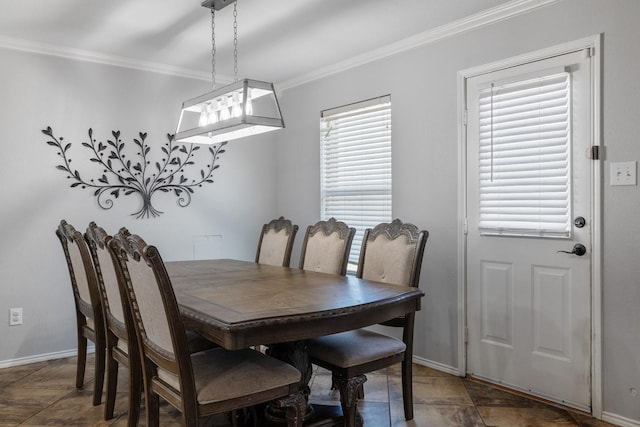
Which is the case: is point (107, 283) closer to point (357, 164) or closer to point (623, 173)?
point (357, 164)

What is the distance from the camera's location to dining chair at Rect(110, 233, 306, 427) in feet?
5.83

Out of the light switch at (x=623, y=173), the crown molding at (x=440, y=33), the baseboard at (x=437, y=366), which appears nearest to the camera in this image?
the light switch at (x=623, y=173)

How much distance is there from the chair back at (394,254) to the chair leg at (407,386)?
434 mm

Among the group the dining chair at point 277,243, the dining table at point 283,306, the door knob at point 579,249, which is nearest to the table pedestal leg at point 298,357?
the dining table at point 283,306

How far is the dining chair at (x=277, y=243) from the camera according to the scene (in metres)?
3.63

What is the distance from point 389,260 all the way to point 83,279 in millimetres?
1842

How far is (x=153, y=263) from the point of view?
5.63 ft

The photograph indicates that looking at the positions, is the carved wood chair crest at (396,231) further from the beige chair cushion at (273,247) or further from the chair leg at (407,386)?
the beige chair cushion at (273,247)

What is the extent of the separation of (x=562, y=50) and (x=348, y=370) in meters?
2.14

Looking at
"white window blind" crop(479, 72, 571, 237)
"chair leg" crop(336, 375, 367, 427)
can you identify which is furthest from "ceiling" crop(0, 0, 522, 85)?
"chair leg" crop(336, 375, 367, 427)

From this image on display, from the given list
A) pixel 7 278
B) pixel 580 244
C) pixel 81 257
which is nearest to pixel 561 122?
pixel 580 244

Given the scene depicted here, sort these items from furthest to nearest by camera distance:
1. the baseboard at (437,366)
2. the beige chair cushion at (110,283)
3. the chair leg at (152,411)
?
1. the baseboard at (437,366)
2. the beige chair cushion at (110,283)
3. the chair leg at (152,411)

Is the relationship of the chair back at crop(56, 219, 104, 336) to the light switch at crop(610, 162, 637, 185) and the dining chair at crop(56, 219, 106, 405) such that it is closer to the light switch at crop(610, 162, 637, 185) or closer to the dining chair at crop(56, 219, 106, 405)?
the dining chair at crop(56, 219, 106, 405)

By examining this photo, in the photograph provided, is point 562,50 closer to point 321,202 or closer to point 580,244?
point 580,244
